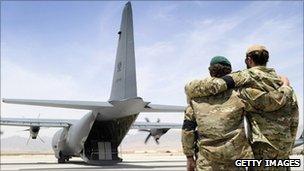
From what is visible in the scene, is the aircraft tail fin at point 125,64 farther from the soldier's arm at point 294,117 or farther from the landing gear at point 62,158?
the soldier's arm at point 294,117

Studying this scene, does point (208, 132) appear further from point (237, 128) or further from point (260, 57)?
point (260, 57)

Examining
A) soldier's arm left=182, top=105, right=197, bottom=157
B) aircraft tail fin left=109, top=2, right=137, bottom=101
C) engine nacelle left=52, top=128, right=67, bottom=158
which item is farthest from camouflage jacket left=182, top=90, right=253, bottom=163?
engine nacelle left=52, top=128, right=67, bottom=158

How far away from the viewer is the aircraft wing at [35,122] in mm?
28453

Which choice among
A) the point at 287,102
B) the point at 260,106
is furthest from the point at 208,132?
the point at 287,102

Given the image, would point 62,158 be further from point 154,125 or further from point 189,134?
point 189,134

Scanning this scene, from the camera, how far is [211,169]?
3.74 meters

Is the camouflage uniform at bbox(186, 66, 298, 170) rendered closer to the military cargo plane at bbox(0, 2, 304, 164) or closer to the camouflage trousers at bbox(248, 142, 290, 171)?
the camouflage trousers at bbox(248, 142, 290, 171)

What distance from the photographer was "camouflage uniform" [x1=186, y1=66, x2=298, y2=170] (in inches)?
146

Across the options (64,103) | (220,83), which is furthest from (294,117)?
(64,103)

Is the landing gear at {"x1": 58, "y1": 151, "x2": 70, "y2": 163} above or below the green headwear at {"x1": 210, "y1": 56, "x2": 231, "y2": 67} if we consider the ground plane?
below

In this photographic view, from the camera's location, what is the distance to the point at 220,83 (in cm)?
381

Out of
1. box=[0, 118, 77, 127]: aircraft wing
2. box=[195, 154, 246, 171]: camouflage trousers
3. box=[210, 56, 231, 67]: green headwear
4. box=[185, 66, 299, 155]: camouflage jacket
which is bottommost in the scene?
box=[0, 118, 77, 127]: aircraft wing

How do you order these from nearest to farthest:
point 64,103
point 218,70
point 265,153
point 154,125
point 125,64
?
point 265,153 → point 218,70 → point 64,103 → point 125,64 → point 154,125

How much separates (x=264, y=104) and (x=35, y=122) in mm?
27015
